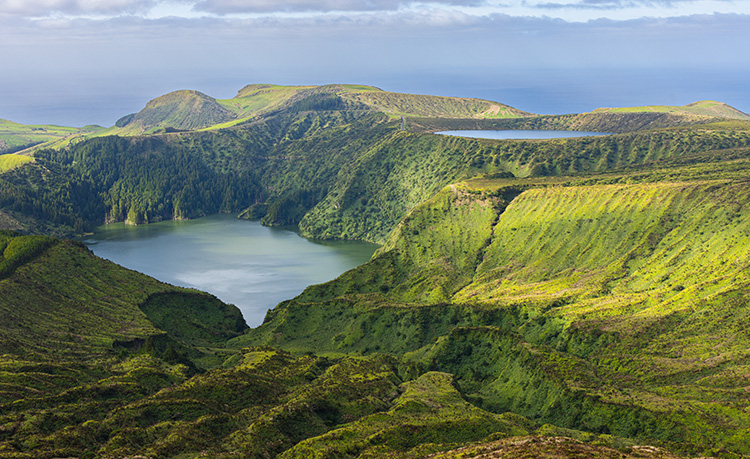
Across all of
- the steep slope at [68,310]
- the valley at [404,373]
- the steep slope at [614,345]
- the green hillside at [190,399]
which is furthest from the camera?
the steep slope at [68,310]

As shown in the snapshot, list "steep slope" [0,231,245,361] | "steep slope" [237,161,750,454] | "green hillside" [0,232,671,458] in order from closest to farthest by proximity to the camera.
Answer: "green hillside" [0,232,671,458] < "steep slope" [237,161,750,454] < "steep slope" [0,231,245,361]

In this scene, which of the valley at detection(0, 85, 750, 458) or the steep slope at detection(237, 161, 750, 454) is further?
the steep slope at detection(237, 161, 750, 454)

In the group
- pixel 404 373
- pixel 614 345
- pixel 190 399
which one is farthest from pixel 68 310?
pixel 614 345

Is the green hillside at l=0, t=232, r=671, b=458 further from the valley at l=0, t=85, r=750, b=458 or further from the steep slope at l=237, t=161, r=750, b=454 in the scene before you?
the steep slope at l=237, t=161, r=750, b=454

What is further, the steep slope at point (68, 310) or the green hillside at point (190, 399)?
the steep slope at point (68, 310)

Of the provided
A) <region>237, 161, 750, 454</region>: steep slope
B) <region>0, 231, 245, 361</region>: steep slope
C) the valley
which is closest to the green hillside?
the valley

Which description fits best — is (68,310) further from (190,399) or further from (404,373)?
(404,373)

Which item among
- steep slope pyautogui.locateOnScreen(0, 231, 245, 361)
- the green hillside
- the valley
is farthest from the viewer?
steep slope pyautogui.locateOnScreen(0, 231, 245, 361)

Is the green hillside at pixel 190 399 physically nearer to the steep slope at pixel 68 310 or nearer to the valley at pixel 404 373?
the valley at pixel 404 373

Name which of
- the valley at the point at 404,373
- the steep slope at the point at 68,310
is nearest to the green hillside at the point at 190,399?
the valley at the point at 404,373

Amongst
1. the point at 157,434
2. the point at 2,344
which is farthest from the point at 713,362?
the point at 2,344

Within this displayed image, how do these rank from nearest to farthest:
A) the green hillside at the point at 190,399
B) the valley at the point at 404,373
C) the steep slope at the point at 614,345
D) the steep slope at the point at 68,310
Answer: the green hillside at the point at 190,399
the valley at the point at 404,373
the steep slope at the point at 614,345
the steep slope at the point at 68,310
